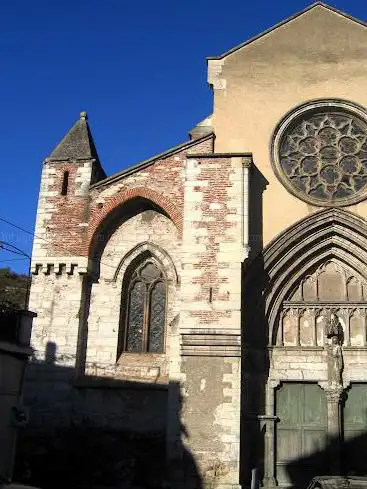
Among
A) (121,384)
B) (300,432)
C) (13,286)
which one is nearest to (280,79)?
(121,384)

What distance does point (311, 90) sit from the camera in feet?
50.8

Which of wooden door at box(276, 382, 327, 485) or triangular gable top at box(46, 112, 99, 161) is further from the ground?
triangular gable top at box(46, 112, 99, 161)

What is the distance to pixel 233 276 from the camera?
13328 millimetres

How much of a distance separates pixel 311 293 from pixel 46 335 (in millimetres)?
6215

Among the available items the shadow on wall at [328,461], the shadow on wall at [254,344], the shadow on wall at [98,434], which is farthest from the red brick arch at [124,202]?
the shadow on wall at [328,461]

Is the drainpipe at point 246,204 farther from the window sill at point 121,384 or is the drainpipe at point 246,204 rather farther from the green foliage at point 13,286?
the green foliage at point 13,286

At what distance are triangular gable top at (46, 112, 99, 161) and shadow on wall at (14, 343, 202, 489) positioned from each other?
481 cm

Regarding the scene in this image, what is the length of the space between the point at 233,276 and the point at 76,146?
561 centimetres

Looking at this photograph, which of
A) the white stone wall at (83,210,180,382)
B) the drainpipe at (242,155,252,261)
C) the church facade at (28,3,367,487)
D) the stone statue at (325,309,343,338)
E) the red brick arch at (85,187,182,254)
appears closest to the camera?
the church facade at (28,3,367,487)

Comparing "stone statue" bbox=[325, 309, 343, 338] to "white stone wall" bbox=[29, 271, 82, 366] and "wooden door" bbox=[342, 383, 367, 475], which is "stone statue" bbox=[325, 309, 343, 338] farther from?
"white stone wall" bbox=[29, 271, 82, 366]

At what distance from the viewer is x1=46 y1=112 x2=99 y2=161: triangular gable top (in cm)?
1552

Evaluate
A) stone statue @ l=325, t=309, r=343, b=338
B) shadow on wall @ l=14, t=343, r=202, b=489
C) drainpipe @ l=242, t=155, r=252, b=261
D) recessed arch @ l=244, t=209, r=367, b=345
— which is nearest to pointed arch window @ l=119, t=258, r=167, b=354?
shadow on wall @ l=14, t=343, r=202, b=489

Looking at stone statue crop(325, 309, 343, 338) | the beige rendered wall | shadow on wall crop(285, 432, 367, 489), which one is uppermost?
the beige rendered wall

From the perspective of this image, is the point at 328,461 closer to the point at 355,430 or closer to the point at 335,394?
the point at 355,430
